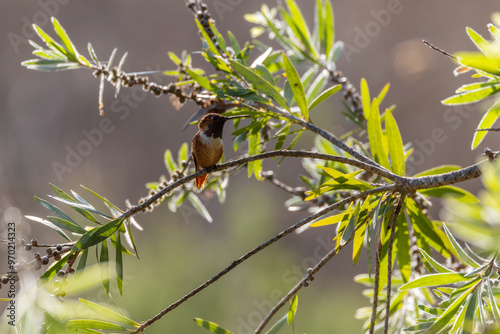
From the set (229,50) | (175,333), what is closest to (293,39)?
(229,50)

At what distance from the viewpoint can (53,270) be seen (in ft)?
2.48

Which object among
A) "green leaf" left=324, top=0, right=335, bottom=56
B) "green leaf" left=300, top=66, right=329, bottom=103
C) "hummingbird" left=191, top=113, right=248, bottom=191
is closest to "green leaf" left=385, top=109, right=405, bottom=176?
"green leaf" left=300, top=66, right=329, bottom=103

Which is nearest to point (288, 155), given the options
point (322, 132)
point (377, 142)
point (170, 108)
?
point (322, 132)

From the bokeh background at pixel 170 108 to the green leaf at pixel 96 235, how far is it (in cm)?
433

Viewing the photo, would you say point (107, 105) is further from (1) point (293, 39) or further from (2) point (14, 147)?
(1) point (293, 39)

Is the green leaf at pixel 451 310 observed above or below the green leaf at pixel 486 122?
below

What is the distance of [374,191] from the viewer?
0.79m

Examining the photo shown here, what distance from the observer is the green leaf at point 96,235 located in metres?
0.75

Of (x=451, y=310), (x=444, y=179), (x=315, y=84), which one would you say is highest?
(x=315, y=84)

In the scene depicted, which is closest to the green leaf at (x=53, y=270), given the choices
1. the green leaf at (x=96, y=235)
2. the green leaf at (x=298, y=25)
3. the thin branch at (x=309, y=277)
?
the green leaf at (x=96, y=235)

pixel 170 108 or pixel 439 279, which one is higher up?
pixel 170 108

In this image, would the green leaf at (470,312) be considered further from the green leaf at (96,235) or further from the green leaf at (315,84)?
the green leaf at (315,84)

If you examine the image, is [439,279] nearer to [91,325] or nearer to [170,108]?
[91,325]

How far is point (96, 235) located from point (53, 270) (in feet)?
0.27
